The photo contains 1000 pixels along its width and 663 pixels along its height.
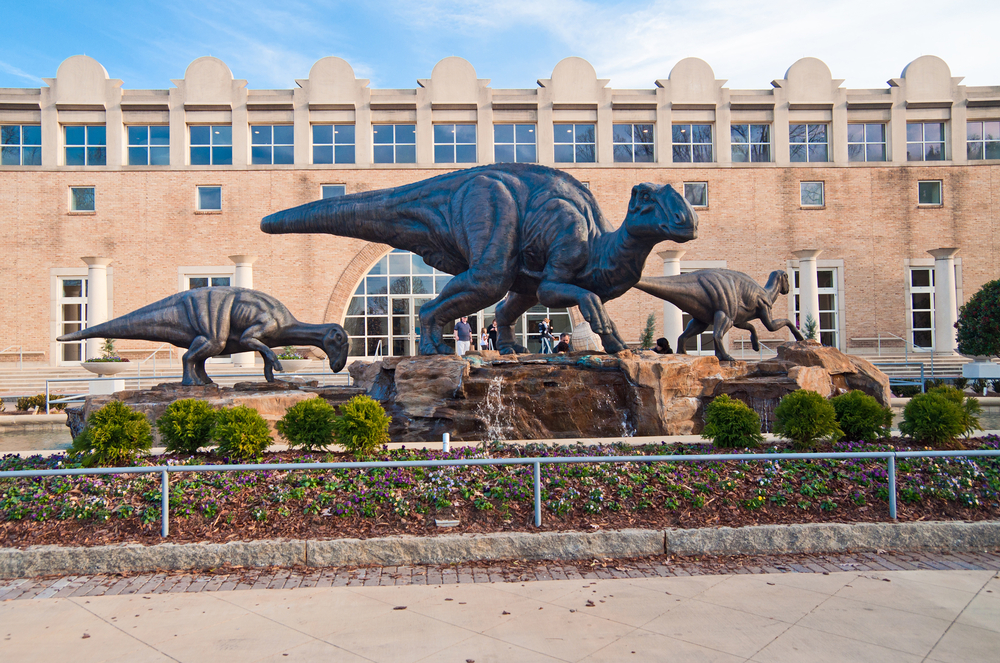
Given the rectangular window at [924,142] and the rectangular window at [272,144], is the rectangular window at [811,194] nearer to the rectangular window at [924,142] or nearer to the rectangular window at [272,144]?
the rectangular window at [924,142]

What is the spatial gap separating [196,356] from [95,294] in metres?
17.8

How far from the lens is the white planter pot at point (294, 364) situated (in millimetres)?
22500

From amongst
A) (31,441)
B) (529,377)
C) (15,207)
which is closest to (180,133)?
(15,207)

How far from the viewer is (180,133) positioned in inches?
1081

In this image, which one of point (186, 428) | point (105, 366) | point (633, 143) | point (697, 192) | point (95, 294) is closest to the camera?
point (186, 428)

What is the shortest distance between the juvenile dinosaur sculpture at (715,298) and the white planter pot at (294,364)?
1467 centimetres

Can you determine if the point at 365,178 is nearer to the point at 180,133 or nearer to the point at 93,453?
the point at 180,133

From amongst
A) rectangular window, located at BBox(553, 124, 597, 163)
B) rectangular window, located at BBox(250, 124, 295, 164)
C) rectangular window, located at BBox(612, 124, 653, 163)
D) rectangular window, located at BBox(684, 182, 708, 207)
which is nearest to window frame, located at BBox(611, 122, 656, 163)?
rectangular window, located at BBox(612, 124, 653, 163)

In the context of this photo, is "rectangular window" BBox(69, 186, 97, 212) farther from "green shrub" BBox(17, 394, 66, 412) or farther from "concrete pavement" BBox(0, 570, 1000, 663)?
"concrete pavement" BBox(0, 570, 1000, 663)

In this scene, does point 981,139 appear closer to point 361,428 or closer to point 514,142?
point 514,142

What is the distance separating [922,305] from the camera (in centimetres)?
2906

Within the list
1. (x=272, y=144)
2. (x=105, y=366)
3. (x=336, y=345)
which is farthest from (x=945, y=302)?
(x=105, y=366)

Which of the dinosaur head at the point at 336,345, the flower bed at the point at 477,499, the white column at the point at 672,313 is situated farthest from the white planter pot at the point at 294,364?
the flower bed at the point at 477,499

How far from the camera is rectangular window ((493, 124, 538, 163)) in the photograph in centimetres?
2856
